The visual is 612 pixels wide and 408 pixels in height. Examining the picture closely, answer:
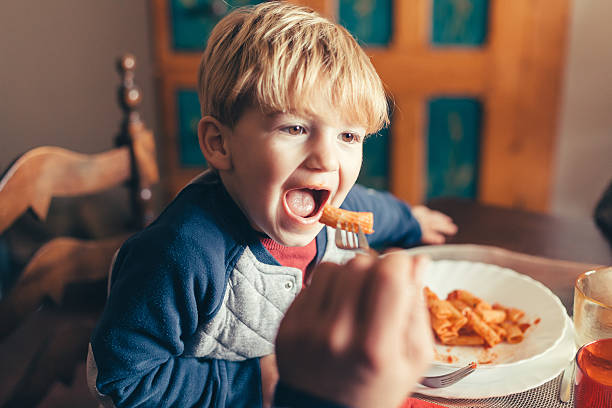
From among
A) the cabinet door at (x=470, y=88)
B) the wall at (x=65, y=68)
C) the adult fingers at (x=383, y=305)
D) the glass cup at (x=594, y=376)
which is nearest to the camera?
the adult fingers at (x=383, y=305)

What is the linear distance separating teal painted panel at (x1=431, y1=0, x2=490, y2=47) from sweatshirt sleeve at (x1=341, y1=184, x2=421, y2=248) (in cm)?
152

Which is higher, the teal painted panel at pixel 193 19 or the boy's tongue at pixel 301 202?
the teal painted panel at pixel 193 19

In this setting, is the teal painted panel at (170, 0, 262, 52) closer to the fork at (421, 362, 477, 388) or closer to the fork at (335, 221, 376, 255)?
the fork at (335, 221, 376, 255)

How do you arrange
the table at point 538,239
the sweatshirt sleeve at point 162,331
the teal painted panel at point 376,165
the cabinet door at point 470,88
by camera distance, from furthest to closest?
1. the teal painted panel at point 376,165
2. the cabinet door at point 470,88
3. the table at point 538,239
4. the sweatshirt sleeve at point 162,331

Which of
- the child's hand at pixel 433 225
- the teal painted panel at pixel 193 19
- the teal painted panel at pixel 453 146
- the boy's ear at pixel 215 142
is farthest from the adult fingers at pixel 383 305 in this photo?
the teal painted panel at pixel 193 19

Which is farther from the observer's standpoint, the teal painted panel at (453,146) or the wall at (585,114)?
the teal painted panel at (453,146)

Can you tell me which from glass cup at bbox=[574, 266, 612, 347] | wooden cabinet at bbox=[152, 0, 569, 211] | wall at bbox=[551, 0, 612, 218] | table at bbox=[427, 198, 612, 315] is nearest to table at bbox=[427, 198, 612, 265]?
table at bbox=[427, 198, 612, 315]

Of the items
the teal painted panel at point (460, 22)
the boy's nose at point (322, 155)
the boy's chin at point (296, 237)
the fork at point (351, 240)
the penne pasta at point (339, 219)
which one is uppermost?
the teal painted panel at point (460, 22)

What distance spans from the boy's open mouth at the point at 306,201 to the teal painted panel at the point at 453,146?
6.16 feet

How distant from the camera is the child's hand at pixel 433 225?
1.02 metres

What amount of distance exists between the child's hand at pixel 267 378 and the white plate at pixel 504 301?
0.68 feet

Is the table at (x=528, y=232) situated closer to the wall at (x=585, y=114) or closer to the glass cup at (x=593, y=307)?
the glass cup at (x=593, y=307)

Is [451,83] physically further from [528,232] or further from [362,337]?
[362,337]

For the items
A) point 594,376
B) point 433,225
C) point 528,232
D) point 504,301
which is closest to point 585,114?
point 528,232
